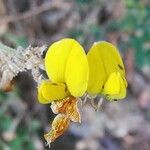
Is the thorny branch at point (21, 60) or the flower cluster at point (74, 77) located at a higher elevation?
the thorny branch at point (21, 60)

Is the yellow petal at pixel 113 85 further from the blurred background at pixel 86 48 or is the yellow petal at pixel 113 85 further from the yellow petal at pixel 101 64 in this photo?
the blurred background at pixel 86 48

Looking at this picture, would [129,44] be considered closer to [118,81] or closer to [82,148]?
[82,148]

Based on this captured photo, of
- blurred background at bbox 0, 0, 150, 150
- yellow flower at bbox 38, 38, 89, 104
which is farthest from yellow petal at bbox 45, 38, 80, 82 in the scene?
blurred background at bbox 0, 0, 150, 150

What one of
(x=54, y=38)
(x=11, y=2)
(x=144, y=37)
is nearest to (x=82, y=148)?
(x=54, y=38)

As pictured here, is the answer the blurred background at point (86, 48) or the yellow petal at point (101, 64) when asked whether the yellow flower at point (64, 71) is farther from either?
the blurred background at point (86, 48)

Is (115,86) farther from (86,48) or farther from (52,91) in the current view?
(86,48)

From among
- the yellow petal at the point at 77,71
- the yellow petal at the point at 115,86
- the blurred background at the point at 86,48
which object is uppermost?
the yellow petal at the point at 77,71

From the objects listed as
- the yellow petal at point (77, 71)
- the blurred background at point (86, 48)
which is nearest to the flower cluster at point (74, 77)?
the yellow petal at point (77, 71)

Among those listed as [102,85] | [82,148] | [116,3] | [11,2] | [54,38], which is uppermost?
[102,85]

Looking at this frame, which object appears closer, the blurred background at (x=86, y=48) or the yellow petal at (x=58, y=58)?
the yellow petal at (x=58, y=58)

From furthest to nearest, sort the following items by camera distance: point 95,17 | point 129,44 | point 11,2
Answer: point 95,17 → point 11,2 → point 129,44
